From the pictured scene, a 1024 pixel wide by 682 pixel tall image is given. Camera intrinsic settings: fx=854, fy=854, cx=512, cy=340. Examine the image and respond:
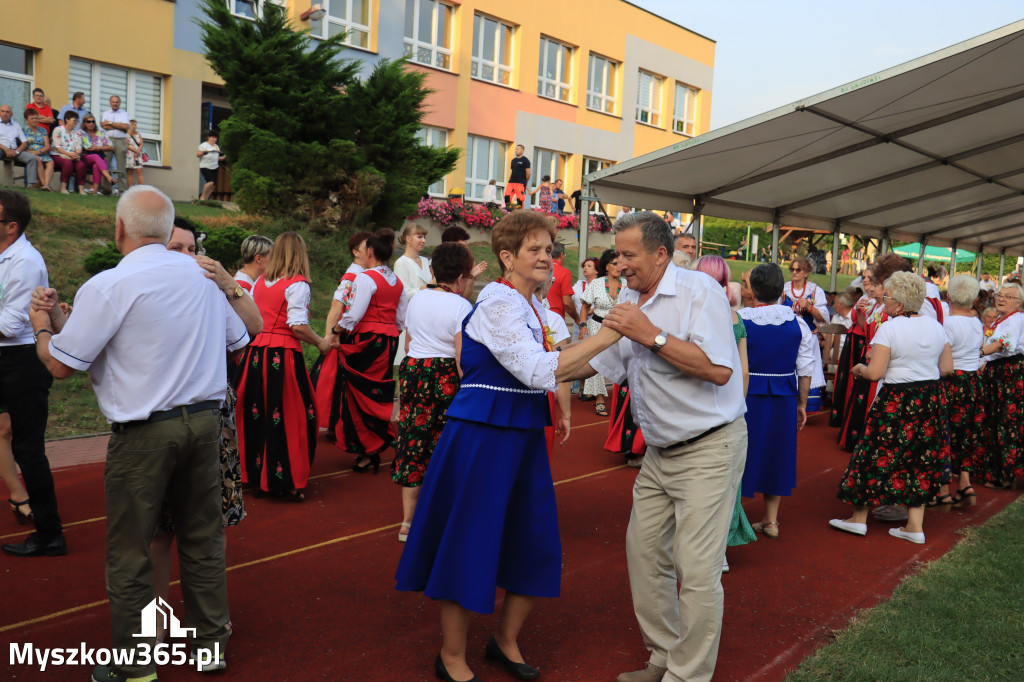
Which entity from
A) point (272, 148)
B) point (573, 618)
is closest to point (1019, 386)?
point (573, 618)

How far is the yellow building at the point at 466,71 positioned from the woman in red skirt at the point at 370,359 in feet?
43.2

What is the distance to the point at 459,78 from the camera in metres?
25.1

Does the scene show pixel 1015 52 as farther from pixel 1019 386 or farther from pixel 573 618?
pixel 573 618

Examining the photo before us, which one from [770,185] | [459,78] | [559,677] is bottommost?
[559,677]

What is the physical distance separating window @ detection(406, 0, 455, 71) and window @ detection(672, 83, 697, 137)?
11.6m

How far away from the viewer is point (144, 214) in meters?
3.47

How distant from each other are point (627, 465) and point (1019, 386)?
373cm

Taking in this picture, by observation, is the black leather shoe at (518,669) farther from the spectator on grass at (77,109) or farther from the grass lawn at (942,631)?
the spectator on grass at (77,109)

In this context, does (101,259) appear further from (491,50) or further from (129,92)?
(491,50)

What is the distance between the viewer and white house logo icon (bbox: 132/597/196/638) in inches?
137

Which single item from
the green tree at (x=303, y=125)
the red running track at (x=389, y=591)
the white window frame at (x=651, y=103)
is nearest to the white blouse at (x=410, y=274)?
the red running track at (x=389, y=591)

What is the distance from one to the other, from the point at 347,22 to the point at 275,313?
1787cm

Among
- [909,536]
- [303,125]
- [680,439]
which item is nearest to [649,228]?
[680,439]

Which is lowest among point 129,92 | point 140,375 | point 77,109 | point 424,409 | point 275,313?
point 424,409
